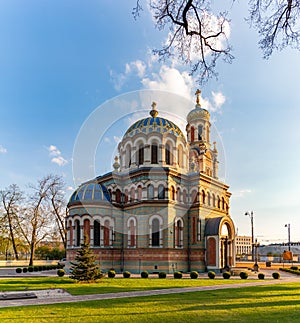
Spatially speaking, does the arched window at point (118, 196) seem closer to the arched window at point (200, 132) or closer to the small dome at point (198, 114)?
the arched window at point (200, 132)

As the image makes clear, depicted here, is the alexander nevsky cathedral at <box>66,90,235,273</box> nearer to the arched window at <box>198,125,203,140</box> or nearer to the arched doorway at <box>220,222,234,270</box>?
the arched doorway at <box>220,222,234,270</box>

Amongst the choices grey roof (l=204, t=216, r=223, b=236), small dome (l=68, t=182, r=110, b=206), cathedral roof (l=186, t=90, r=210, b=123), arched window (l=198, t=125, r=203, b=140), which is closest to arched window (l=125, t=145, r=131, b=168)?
small dome (l=68, t=182, r=110, b=206)

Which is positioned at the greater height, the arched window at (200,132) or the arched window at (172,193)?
the arched window at (200,132)

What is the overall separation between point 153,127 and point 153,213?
8471mm

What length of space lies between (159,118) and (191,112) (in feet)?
18.8

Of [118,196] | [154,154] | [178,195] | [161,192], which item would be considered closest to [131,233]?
[118,196]

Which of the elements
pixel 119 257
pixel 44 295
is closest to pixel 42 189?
pixel 119 257

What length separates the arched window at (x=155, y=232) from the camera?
1197 inches

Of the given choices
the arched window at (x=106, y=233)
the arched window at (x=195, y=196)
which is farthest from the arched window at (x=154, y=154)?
the arched window at (x=106, y=233)

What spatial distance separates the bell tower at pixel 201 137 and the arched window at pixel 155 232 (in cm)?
907

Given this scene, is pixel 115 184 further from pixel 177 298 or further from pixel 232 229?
pixel 177 298

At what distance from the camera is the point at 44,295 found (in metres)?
15.5

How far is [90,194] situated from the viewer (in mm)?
32406

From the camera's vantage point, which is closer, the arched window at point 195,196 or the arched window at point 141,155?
the arched window at point 195,196
